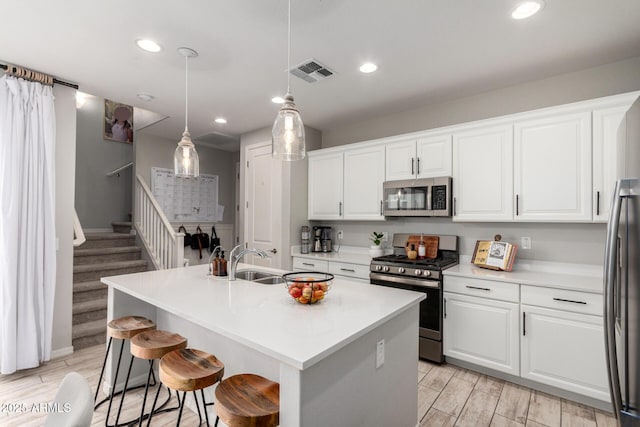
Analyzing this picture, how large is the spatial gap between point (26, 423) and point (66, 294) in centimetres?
128

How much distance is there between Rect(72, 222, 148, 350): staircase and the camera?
3.41 metres

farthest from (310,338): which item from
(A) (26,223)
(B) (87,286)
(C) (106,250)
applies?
(C) (106,250)

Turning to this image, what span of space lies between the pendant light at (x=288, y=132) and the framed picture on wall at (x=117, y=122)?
5177mm

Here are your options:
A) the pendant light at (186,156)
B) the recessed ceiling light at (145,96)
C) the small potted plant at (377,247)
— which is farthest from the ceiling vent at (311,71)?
the small potted plant at (377,247)

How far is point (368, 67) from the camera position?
2738 mm

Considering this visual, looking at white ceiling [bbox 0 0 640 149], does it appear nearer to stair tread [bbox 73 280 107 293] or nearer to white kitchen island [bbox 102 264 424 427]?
white kitchen island [bbox 102 264 424 427]

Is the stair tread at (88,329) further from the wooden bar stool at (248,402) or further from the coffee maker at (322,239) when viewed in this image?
the wooden bar stool at (248,402)

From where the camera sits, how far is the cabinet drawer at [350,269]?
11.7 feet

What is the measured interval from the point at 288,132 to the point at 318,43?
0.96 meters

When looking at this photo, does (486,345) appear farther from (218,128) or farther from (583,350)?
(218,128)

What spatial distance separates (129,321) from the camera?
2.31 meters

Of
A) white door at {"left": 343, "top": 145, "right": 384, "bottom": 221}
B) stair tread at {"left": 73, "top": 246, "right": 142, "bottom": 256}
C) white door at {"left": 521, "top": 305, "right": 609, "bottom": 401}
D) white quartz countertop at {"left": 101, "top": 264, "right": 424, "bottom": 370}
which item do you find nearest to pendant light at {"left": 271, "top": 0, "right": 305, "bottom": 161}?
white quartz countertop at {"left": 101, "top": 264, "right": 424, "bottom": 370}

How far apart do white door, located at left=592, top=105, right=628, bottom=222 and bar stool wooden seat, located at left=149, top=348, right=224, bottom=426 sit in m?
2.85

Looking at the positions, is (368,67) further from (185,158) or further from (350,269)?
(350,269)
